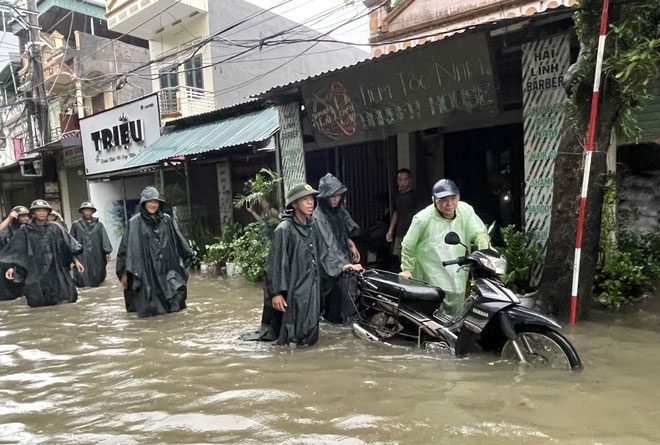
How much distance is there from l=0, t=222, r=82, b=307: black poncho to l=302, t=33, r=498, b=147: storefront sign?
15.2 ft

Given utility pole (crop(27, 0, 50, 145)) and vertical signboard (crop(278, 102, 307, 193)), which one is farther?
utility pole (crop(27, 0, 50, 145))

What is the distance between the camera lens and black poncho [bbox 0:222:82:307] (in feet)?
25.6

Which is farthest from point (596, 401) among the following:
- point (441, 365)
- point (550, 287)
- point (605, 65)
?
point (605, 65)

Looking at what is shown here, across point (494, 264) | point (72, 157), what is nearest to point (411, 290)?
point (494, 264)

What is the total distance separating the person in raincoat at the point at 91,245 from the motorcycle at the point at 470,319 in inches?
294

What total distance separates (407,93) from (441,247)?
3.31 meters

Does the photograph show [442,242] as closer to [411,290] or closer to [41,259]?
[411,290]

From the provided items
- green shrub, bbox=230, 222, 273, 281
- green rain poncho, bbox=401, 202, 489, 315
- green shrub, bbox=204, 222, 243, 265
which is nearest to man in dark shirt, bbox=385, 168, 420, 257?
green shrub, bbox=230, 222, 273, 281

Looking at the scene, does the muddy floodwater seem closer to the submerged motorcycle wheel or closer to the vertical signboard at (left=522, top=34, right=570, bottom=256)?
the submerged motorcycle wheel

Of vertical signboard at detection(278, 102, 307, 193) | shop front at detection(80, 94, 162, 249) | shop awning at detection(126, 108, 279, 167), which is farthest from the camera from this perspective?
shop front at detection(80, 94, 162, 249)

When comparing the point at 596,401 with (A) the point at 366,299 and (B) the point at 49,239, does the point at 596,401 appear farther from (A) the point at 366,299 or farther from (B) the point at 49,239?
(B) the point at 49,239

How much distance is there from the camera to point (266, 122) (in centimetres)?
978

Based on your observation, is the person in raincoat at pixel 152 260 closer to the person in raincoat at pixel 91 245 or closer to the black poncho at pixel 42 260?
the black poncho at pixel 42 260

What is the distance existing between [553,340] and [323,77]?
5459mm
